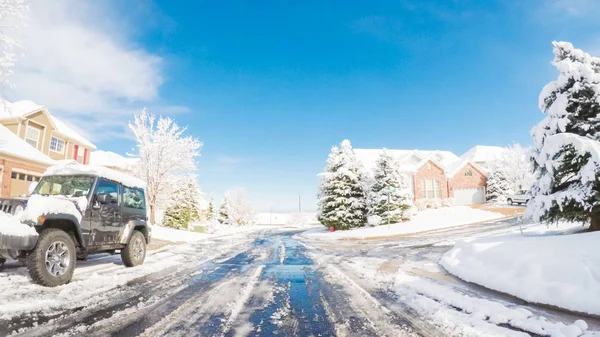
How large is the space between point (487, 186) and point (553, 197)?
117 feet

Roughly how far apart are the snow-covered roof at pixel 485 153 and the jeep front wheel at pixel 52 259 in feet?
181

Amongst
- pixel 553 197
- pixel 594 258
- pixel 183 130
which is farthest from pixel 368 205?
pixel 594 258

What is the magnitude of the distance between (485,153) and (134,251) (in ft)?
187

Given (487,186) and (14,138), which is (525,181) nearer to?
(487,186)

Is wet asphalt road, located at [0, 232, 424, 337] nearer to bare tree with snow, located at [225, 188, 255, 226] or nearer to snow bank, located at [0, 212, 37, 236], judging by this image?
snow bank, located at [0, 212, 37, 236]

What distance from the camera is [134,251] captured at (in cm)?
810

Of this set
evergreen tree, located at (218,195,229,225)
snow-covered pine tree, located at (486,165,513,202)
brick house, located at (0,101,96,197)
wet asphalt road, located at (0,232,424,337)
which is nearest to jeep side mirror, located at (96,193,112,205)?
wet asphalt road, located at (0,232,424,337)

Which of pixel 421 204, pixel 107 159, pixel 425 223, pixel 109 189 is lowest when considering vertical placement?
pixel 425 223

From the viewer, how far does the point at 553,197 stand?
333 inches

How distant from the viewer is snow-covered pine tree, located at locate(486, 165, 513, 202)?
38250mm

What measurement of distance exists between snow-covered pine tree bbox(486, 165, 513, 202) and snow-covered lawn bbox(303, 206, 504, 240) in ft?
37.7

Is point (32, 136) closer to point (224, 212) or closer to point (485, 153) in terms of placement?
point (224, 212)

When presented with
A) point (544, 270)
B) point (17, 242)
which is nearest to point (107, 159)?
point (17, 242)

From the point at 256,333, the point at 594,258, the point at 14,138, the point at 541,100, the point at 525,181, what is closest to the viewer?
the point at 256,333
